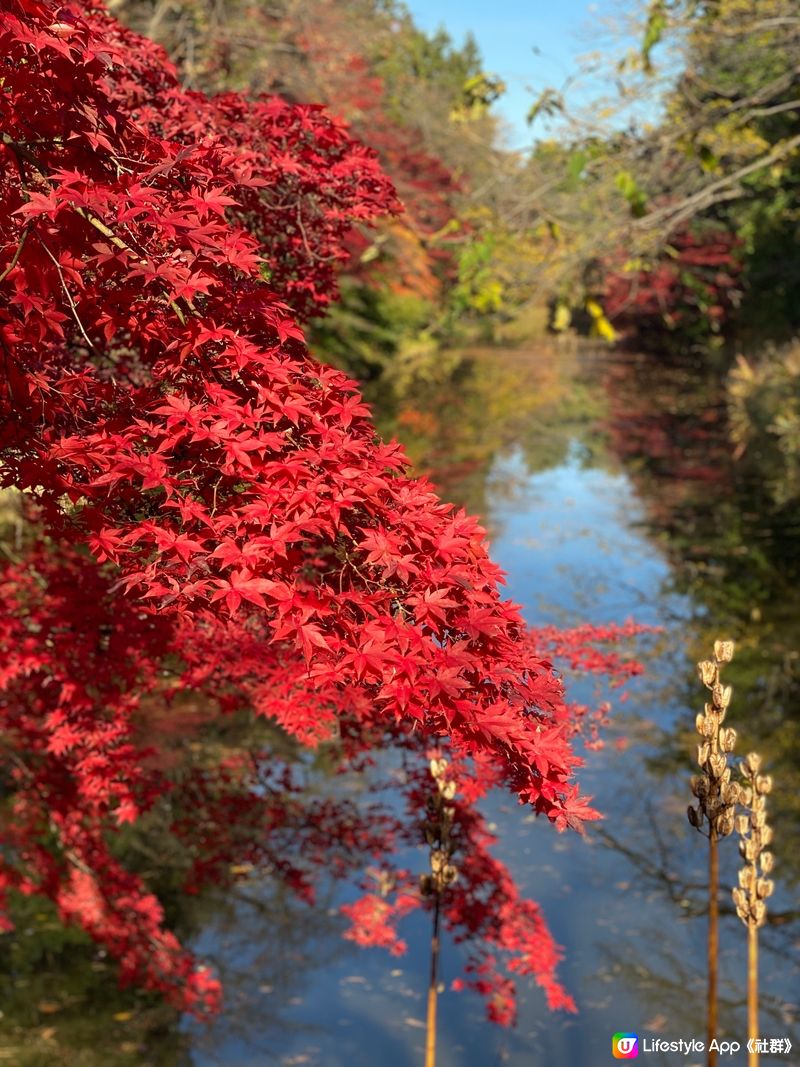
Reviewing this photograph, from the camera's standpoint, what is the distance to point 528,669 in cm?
201

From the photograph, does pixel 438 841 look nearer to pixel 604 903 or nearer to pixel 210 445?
pixel 210 445

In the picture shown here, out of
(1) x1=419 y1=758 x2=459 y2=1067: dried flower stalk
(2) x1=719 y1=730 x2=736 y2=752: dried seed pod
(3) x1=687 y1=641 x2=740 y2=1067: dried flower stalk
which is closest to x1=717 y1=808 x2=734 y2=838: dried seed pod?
(3) x1=687 y1=641 x2=740 y2=1067: dried flower stalk

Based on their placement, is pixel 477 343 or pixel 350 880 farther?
pixel 477 343

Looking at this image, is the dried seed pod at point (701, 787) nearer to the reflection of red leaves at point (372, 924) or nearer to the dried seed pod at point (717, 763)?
the dried seed pod at point (717, 763)

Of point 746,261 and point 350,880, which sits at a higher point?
point 746,261

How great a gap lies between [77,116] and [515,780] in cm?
163

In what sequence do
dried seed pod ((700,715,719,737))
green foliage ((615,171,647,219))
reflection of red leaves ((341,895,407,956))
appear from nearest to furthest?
dried seed pod ((700,715,719,737)) → reflection of red leaves ((341,895,407,956)) → green foliage ((615,171,647,219))

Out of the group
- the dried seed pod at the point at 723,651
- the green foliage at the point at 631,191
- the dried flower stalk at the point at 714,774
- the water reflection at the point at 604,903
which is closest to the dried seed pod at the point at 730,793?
the dried flower stalk at the point at 714,774

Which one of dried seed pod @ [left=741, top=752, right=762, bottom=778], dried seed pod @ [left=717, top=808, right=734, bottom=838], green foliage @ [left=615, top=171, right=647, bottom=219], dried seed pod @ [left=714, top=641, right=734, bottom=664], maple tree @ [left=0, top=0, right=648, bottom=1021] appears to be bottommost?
dried seed pod @ [left=717, top=808, right=734, bottom=838]

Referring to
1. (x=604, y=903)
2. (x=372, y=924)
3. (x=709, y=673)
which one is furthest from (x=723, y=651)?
(x=604, y=903)

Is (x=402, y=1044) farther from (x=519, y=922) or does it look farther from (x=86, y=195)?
(x=86, y=195)

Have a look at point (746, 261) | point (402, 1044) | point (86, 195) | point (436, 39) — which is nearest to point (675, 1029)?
point (402, 1044)

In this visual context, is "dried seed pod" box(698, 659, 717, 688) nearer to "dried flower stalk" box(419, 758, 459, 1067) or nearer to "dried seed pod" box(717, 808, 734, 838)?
"dried seed pod" box(717, 808, 734, 838)

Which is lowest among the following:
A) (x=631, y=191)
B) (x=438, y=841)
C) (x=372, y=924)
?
(x=372, y=924)
